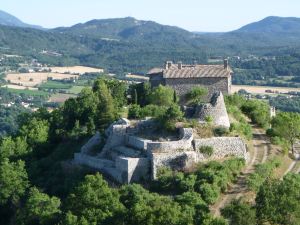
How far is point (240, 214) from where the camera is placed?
3431cm

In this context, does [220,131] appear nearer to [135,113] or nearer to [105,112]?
[135,113]

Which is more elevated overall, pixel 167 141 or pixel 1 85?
pixel 167 141

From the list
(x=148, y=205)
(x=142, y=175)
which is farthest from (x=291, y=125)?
(x=148, y=205)

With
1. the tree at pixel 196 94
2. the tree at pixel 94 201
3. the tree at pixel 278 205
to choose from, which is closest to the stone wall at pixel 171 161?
the tree at pixel 94 201

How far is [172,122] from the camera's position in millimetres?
47125

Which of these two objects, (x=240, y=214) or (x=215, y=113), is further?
(x=215, y=113)

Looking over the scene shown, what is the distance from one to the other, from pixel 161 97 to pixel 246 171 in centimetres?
1583

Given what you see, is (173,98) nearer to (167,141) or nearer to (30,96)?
(167,141)

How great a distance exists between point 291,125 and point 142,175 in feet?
46.7

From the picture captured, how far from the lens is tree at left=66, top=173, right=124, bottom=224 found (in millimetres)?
39094

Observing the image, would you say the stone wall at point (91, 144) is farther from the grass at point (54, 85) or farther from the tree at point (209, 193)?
the grass at point (54, 85)

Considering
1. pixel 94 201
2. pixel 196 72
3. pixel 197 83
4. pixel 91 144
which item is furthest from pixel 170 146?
pixel 196 72

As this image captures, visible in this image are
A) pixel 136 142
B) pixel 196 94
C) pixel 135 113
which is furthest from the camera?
pixel 196 94

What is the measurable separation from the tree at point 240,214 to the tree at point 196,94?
947 inches
